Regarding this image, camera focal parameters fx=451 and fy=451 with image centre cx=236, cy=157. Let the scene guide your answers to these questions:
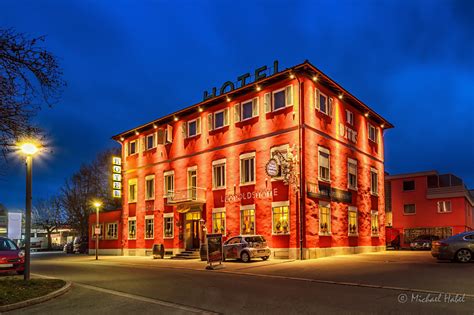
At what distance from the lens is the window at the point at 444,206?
46956mm

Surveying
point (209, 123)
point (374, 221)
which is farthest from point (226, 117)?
point (374, 221)

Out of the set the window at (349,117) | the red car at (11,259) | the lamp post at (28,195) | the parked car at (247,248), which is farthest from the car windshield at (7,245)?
the window at (349,117)

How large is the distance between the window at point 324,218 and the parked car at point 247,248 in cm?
378

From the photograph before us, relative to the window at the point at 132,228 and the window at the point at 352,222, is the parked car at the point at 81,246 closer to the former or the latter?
the window at the point at 132,228

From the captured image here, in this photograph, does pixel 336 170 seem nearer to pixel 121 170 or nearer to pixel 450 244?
pixel 450 244

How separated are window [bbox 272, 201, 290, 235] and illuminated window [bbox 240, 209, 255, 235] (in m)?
1.81

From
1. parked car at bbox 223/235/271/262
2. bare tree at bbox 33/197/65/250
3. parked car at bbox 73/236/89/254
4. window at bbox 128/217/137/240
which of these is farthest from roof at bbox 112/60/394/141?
bare tree at bbox 33/197/65/250

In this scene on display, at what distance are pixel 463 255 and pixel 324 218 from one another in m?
8.27

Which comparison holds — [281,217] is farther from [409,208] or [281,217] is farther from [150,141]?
[409,208]

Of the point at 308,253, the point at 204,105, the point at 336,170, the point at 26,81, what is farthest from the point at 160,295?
the point at 204,105

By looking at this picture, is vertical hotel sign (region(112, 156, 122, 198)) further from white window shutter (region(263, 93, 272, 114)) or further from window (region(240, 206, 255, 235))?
white window shutter (region(263, 93, 272, 114))

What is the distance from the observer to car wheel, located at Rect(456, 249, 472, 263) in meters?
20.1

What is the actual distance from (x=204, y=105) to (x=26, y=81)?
2126cm

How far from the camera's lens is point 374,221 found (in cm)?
3344
